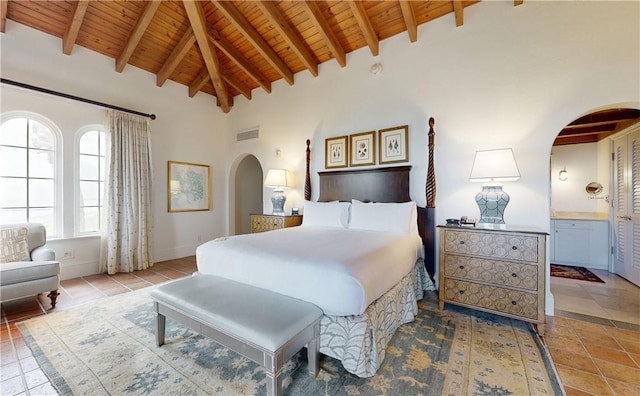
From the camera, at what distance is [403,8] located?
2.95 meters

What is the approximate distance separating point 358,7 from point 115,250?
16.3 feet

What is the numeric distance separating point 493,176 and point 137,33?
16.8 ft

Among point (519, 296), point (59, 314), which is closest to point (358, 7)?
point (519, 296)

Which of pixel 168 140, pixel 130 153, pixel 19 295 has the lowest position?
pixel 19 295

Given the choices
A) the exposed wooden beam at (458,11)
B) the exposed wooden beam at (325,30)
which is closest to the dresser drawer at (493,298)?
the exposed wooden beam at (458,11)

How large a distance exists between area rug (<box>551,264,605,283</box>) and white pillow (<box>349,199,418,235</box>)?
2598 millimetres

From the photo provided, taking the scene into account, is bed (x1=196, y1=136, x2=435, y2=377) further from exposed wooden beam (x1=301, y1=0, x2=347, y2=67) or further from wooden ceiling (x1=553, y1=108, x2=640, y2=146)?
wooden ceiling (x1=553, y1=108, x2=640, y2=146)

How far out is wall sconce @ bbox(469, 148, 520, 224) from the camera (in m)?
2.46

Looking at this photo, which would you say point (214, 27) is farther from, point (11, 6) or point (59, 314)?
point (59, 314)

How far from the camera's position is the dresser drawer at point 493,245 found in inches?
85.9

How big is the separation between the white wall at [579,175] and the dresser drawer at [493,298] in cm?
352

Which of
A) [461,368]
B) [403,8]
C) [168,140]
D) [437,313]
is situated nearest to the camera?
[461,368]

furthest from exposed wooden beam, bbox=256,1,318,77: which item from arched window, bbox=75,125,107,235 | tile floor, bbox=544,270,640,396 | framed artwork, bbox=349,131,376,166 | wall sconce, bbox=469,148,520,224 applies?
tile floor, bbox=544,270,640,396

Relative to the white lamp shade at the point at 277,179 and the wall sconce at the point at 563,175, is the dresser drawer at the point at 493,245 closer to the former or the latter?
the white lamp shade at the point at 277,179
